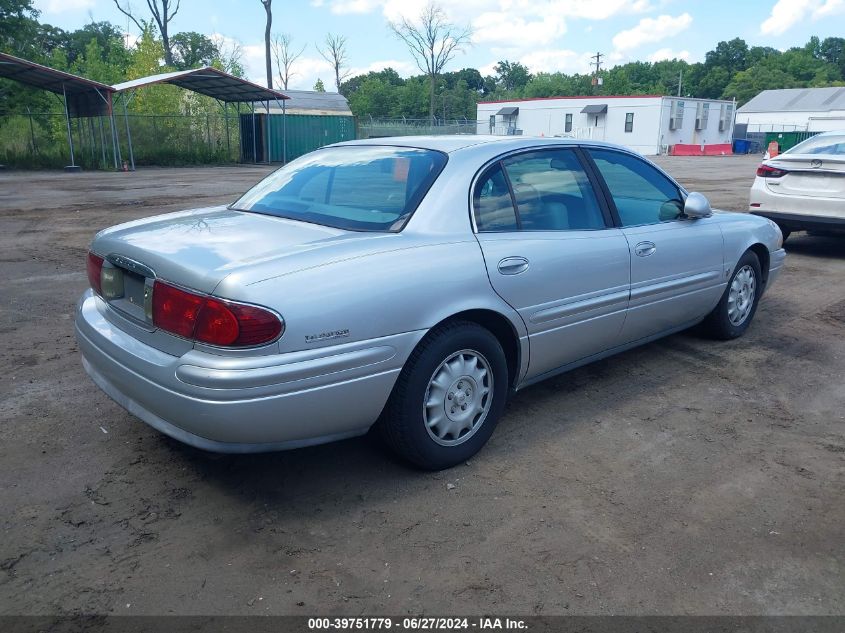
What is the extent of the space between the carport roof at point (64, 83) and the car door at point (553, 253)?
23741 mm

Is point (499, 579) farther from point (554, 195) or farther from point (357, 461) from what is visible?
point (554, 195)

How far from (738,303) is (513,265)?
276 cm

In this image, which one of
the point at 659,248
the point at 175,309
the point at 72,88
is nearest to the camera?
the point at 175,309

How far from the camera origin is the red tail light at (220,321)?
2740 mm

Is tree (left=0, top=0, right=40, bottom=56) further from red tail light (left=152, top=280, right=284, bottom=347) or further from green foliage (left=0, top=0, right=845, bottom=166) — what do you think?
red tail light (left=152, top=280, right=284, bottom=347)

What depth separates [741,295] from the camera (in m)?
5.49

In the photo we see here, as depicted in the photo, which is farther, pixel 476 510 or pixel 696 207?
pixel 696 207

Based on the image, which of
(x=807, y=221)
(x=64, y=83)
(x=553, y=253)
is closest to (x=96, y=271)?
(x=553, y=253)

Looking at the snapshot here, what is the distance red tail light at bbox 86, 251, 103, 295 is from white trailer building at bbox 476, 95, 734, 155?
46797 mm

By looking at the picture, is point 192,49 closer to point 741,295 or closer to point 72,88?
point 72,88

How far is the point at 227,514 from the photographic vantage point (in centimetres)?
308

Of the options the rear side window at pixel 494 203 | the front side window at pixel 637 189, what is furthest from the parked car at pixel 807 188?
the rear side window at pixel 494 203

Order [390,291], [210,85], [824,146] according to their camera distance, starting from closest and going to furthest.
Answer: [390,291] → [824,146] → [210,85]

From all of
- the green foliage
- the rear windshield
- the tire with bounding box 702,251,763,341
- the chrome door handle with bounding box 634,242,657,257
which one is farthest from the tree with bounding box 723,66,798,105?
the rear windshield
